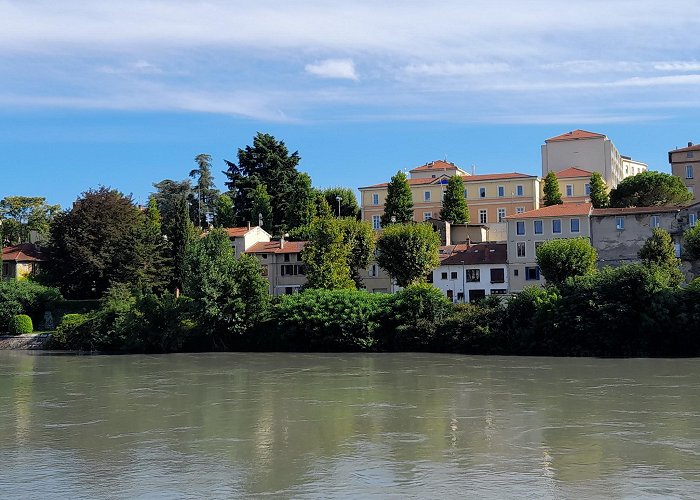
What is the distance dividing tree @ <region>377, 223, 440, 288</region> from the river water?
19.6 m

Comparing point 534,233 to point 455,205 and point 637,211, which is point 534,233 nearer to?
point 637,211

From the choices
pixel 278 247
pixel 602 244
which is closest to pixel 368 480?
pixel 602 244

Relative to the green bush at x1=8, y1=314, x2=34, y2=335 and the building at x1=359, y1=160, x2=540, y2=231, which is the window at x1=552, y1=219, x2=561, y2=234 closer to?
the building at x1=359, y1=160, x2=540, y2=231

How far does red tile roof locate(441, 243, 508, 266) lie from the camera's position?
66.1 meters

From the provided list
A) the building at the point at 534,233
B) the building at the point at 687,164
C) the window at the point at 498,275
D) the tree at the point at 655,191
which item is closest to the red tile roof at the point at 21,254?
the window at the point at 498,275

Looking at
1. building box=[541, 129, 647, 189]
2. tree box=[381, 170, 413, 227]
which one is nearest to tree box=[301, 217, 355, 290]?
tree box=[381, 170, 413, 227]

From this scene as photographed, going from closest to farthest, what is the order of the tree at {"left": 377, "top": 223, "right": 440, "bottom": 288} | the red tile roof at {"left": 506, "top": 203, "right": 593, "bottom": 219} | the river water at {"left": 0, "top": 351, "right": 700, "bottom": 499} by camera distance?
the river water at {"left": 0, "top": 351, "right": 700, "bottom": 499} < the tree at {"left": 377, "top": 223, "right": 440, "bottom": 288} < the red tile roof at {"left": 506, "top": 203, "right": 593, "bottom": 219}

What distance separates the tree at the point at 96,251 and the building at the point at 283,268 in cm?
1074

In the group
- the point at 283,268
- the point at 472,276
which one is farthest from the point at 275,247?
the point at 472,276

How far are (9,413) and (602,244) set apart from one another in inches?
1901

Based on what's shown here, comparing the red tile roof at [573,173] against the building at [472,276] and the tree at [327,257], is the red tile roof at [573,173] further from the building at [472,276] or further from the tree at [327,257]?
the tree at [327,257]

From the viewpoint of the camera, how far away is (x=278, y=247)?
240ft

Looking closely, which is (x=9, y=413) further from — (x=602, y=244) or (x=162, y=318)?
(x=602, y=244)

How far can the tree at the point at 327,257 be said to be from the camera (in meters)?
59.3
